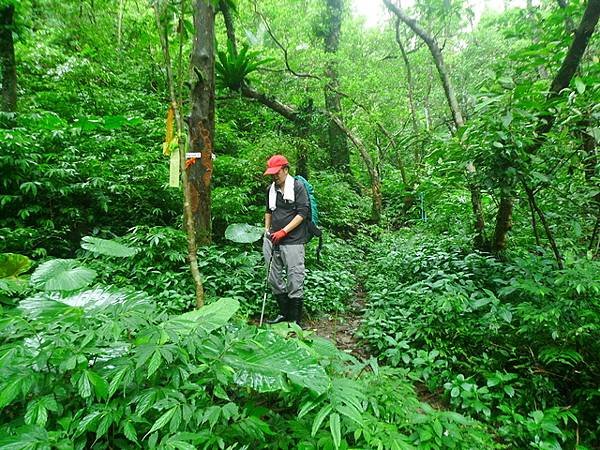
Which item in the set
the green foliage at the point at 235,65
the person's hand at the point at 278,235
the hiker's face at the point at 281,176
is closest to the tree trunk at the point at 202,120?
the hiker's face at the point at 281,176

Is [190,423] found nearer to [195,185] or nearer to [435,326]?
[435,326]

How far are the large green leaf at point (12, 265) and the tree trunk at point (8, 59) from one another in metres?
3.25

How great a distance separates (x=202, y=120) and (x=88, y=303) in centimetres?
355

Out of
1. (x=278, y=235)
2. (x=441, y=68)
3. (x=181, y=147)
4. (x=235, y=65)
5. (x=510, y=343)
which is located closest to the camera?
(x=181, y=147)

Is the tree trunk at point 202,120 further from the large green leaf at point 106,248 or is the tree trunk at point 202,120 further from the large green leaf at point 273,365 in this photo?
the large green leaf at point 273,365

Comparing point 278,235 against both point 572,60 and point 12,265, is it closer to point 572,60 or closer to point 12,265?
point 12,265

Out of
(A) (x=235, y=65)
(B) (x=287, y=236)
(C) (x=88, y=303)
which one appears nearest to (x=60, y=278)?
(C) (x=88, y=303)

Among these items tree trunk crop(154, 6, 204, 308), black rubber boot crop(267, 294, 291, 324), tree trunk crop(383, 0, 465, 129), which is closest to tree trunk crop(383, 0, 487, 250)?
tree trunk crop(383, 0, 465, 129)

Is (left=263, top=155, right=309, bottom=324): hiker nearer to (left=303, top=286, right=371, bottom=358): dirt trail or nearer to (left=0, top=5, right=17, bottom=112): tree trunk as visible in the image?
(left=303, top=286, right=371, bottom=358): dirt trail

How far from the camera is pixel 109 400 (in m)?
1.51

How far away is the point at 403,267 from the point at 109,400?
4448 millimetres

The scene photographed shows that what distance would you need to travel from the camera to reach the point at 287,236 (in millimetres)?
3941

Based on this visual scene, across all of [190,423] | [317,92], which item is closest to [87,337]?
[190,423]

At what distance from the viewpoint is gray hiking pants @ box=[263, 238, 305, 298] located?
393 cm
